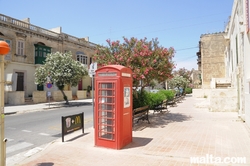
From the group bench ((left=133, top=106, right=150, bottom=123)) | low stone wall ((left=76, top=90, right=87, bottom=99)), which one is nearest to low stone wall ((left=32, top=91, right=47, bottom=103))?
low stone wall ((left=76, top=90, right=87, bottom=99))

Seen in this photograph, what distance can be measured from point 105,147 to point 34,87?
23.7 meters

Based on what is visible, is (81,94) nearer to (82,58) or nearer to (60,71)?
(82,58)

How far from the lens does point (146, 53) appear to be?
9.34m

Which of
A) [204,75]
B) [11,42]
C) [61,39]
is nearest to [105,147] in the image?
[11,42]

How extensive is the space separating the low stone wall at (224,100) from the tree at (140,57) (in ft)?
19.0

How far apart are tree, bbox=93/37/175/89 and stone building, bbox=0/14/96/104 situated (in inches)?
581

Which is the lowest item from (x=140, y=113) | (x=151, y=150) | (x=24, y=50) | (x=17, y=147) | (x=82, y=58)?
(x=17, y=147)

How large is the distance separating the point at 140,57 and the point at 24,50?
21054 mm

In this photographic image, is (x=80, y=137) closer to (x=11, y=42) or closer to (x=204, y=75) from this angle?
(x=11, y=42)

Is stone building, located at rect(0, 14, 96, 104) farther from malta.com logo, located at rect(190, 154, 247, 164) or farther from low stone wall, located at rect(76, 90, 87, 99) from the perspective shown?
malta.com logo, located at rect(190, 154, 247, 164)

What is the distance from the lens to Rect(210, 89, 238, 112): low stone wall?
1382 cm

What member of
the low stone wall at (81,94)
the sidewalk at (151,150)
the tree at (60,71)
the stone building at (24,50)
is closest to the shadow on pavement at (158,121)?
the sidewalk at (151,150)

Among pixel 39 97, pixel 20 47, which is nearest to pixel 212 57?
pixel 39 97

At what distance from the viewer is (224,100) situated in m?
14.1
